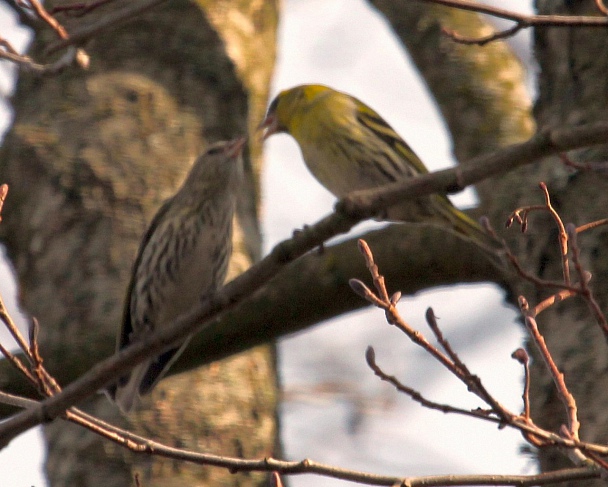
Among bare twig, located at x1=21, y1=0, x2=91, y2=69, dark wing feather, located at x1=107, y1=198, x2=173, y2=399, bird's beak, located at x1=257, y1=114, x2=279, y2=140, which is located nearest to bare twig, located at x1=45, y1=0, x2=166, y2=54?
bare twig, located at x1=21, y1=0, x2=91, y2=69

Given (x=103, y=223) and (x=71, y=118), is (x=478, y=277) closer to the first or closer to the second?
(x=103, y=223)

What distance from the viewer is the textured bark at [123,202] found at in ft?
16.6

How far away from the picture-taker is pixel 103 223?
17.8ft

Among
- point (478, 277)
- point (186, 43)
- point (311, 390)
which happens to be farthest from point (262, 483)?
point (311, 390)

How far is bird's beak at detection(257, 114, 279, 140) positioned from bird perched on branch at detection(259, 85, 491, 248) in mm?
492

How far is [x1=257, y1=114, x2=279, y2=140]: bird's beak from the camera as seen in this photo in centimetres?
575

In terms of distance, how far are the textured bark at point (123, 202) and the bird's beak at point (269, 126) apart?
0.30 m

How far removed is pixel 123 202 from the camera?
18.0ft

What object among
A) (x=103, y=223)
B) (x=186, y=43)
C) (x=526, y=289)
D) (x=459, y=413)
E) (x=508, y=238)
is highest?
(x=186, y=43)

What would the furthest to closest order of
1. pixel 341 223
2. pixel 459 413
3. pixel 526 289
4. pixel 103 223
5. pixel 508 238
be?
pixel 103 223
pixel 508 238
pixel 526 289
pixel 341 223
pixel 459 413

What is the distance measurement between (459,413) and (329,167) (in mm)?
2684

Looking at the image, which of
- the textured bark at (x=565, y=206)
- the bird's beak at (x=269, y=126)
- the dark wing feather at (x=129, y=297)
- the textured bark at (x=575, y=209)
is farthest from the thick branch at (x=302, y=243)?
the bird's beak at (x=269, y=126)

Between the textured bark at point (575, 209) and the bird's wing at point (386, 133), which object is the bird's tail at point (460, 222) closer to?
the textured bark at point (575, 209)

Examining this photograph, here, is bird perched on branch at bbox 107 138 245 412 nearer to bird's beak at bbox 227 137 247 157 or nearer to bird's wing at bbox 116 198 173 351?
bird's wing at bbox 116 198 173 351
